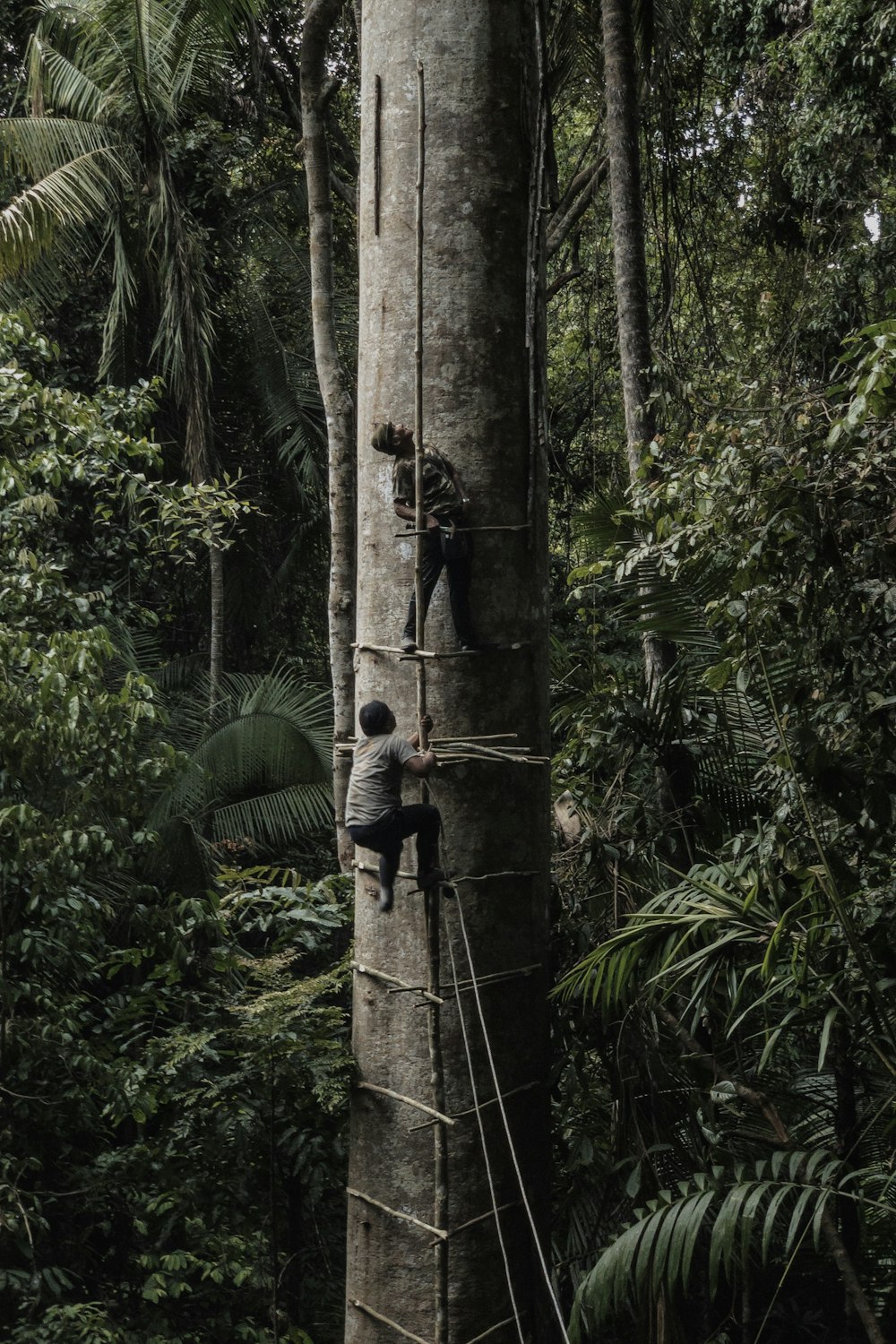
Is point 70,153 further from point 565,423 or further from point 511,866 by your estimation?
point 511,866

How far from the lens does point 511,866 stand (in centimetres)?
388

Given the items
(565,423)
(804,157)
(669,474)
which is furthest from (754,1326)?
(565,423)

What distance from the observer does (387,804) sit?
3596 mm

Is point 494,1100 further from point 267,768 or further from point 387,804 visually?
point 267,768

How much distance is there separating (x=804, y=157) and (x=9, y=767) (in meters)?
6.70

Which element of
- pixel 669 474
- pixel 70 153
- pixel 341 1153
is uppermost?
pixel 70 153

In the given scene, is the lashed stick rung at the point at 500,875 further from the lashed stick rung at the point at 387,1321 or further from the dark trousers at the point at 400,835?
the lashed stick rung at the point at 387,1321

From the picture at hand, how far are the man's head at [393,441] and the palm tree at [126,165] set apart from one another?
5962 mm

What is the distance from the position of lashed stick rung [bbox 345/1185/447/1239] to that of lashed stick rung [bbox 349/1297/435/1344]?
0.27 meters

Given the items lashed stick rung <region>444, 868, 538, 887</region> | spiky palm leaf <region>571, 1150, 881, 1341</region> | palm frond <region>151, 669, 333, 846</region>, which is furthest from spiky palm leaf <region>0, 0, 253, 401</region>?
spiky palm leaf <region>571, 1150, 881, 1341</region>

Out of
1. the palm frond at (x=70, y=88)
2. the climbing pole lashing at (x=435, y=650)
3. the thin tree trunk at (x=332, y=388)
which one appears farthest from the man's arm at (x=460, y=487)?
the palm frond at (x=70, y=88)

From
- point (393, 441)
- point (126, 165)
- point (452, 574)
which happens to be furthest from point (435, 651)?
point (126, 165)

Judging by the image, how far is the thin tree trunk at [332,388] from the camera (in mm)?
6156

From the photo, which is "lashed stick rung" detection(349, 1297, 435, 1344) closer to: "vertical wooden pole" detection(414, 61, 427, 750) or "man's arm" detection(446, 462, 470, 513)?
"vertical wooden pole" detection(414, 61, 427, 750)
